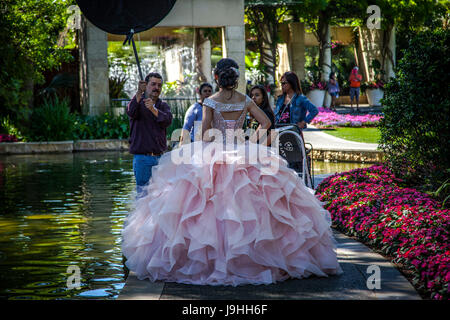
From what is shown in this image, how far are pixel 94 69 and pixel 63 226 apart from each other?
13.7m

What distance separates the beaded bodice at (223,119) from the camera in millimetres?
5898

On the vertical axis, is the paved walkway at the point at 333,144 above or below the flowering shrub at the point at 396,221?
above

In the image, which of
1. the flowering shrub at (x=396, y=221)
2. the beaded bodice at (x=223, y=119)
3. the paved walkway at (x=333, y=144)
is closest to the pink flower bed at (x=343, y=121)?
the paved walkway at (x=333, y=144)

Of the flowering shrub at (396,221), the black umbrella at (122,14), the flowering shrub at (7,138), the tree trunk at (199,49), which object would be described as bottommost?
the flowering shrub at (396,221)

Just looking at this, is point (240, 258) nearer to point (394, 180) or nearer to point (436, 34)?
point (394, 180)

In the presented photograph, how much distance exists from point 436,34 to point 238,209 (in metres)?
4.04

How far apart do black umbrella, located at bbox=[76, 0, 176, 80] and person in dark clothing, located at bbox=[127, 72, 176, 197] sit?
25.9 inches

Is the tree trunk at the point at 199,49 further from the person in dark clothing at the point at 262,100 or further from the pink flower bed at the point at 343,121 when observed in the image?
the person in dark clothing at the point at 262,100

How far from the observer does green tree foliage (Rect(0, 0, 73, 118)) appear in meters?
18.0

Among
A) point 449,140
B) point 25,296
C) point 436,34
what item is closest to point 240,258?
point 25,296

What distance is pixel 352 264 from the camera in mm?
5836

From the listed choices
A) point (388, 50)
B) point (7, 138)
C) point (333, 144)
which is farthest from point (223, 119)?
point (388, 50)

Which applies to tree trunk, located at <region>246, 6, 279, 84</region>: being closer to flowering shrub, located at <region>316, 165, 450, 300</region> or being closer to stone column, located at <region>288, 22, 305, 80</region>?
stone column, located at <region>288, 22, 305, 80</region>

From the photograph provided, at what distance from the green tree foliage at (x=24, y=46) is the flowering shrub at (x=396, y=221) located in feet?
39.5
